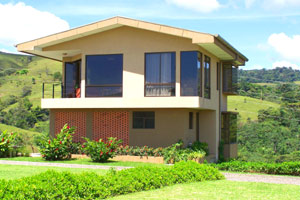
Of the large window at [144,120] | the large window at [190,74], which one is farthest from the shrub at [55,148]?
the large window at [190,74]

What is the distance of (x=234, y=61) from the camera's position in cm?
2581

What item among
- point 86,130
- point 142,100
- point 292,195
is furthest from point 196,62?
point 292,195

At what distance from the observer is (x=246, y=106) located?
3494 inches

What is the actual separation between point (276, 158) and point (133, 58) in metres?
36.3

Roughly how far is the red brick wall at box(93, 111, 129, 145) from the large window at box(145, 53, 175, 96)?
2183mm

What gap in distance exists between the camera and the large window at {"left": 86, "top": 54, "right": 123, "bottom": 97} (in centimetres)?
2136

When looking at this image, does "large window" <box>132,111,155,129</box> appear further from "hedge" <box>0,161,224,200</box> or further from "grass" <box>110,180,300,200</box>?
"grass" <box>110,180,300,200</box>

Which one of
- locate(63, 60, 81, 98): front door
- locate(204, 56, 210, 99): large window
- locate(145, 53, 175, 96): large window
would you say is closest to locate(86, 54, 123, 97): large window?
locate(145, 53, 175, 96): large window

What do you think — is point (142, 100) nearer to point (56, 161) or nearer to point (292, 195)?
point (56, 161)

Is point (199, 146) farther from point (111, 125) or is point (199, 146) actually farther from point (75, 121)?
point (75, 121)

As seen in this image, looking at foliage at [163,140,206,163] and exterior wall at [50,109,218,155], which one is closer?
foliage at [163,140,206,163]

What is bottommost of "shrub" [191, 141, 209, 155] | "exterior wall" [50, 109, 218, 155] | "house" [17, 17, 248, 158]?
"shrub" [191, 141, 209, 155]

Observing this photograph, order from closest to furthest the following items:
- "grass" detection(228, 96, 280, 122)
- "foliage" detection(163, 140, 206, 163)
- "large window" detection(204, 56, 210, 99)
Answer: "foliage" detection(163, 140, 206, 163), "large window" detection(204, 56, 210, 99), "grass" detection(228, 96, 280, 122)

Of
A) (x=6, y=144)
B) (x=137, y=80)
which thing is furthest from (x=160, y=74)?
(x=6, y=144)
